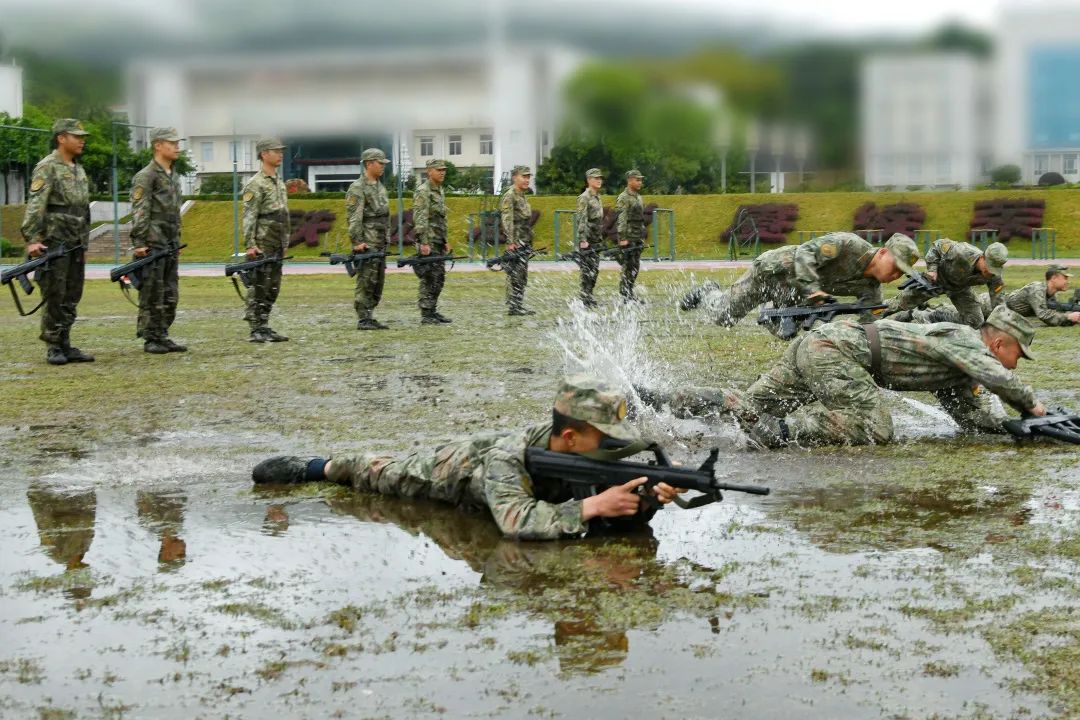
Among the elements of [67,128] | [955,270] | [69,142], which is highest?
[67,128]

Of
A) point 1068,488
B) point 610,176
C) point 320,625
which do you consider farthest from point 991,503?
point 610,176

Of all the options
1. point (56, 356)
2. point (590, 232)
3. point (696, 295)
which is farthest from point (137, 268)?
point (590, 232)

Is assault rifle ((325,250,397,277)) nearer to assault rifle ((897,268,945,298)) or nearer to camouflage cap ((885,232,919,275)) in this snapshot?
assault rifle ((897,268,945,298))

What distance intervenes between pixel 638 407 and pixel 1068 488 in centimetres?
300

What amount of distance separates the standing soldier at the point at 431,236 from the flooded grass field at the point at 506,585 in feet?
25.0

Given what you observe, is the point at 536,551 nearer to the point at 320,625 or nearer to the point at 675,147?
the point at 320,625

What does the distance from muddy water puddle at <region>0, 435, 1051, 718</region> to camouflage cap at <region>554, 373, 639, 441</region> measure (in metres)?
0.54

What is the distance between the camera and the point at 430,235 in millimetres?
17938

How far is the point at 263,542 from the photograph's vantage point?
6.10 metres

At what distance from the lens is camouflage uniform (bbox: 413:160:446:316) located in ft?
57.8

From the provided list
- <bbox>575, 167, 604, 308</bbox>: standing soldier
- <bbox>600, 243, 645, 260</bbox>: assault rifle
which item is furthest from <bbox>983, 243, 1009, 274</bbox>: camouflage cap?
<bbox>575, 167, 604, 308</bbox>: standing soldier

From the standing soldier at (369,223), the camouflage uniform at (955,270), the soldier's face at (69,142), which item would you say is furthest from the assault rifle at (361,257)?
the camouflage uniform at (955,270)

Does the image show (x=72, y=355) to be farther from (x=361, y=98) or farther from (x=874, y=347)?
(x=361, y=98)

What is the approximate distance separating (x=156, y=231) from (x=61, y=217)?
103 cm
